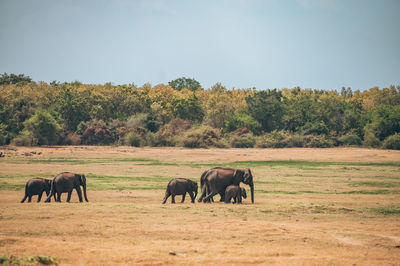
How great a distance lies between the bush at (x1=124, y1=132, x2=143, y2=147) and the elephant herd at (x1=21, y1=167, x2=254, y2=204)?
134 ft

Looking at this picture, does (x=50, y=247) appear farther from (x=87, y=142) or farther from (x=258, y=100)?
(x=258, y=100)

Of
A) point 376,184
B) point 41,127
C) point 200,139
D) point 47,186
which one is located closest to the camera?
point 47,186

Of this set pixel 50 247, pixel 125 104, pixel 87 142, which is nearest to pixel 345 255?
pixel 50 247

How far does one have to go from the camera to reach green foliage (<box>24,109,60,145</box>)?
5559 cm

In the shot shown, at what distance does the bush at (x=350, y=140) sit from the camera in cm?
6003

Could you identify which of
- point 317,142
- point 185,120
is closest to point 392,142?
point 317,142

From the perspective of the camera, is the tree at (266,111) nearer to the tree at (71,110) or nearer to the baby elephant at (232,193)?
the tree at (71,110)

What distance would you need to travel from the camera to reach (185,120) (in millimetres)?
69438

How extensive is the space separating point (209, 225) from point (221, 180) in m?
6.19

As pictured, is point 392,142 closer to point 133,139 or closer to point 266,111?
point 266,111

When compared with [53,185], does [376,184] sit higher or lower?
lower

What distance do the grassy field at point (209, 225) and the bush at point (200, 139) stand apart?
100.0 ft

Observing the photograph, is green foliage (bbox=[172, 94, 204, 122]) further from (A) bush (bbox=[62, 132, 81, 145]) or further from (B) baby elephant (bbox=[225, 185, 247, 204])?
(B) baby elephant (bbox=[225, 185, 247, 204])

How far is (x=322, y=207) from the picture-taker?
17.5m
